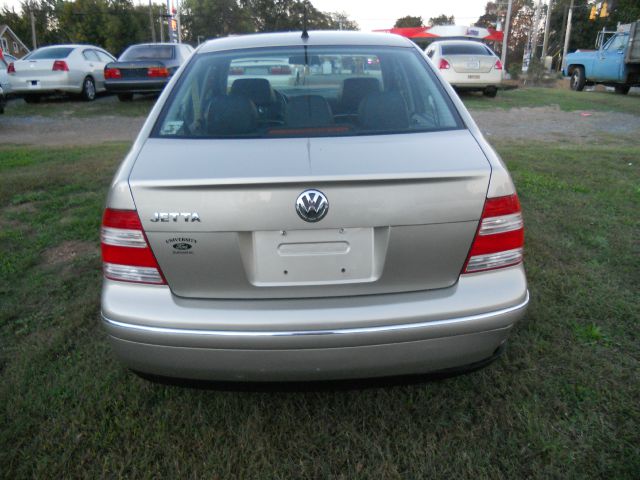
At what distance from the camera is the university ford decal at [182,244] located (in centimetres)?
185

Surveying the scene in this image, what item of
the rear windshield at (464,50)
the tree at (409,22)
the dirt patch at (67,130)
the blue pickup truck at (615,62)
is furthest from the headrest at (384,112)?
the tree at (409,22)

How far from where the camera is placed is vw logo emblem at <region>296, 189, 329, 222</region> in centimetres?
180

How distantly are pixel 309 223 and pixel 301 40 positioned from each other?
1471mm

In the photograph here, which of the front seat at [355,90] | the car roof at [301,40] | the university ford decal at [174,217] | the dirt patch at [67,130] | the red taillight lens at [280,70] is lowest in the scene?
the dirt patch at [67,130]

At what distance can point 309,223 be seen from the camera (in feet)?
5.92

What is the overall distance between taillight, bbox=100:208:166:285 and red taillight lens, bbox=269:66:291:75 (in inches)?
59.7

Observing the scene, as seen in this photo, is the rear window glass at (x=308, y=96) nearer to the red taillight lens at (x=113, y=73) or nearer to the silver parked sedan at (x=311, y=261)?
the silver parked sedan at (x=311, y=261)

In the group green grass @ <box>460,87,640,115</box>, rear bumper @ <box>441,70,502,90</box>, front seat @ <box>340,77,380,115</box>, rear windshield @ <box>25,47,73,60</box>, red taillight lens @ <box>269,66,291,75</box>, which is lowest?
green grass @ <box>460,87,640,115</box>

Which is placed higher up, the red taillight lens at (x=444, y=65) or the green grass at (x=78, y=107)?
the red taillight lens at (x=444, y=65)

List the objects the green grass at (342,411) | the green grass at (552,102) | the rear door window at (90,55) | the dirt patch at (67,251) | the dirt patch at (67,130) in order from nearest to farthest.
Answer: the green grass at (342,411), the dirt patch at (67,251), the dirt patch at (67,130), the green grass at (552,102), the rear door window at (90,55)

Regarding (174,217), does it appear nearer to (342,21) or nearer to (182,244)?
(182,244)

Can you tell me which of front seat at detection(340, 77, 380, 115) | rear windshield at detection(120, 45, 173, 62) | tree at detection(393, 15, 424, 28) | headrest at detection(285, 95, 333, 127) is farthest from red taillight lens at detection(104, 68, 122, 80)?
tree at detection(393, 15, 424, 28)

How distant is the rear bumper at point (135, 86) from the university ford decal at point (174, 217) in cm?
1146

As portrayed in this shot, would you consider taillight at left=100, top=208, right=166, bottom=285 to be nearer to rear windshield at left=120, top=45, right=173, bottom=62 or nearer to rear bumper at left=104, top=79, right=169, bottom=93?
rear bumper at left=104, top=79, right=169, bottom=93
